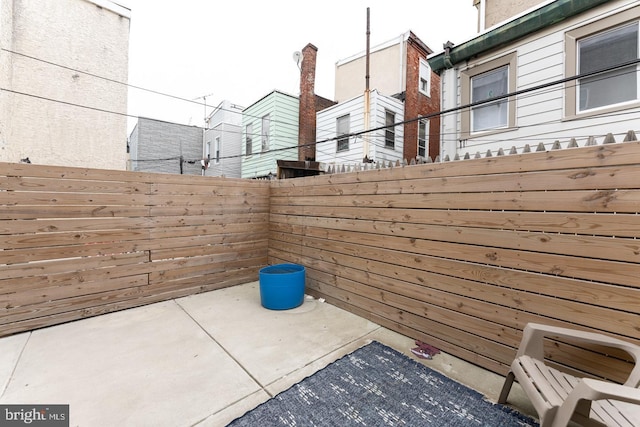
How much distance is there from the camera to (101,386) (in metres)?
2.02

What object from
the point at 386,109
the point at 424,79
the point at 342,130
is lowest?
the point at 342,130

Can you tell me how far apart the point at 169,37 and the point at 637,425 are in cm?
980

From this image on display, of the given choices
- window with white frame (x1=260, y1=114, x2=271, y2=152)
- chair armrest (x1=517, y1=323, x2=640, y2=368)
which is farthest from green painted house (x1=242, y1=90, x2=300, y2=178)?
chair armrest (x1=517, y1=323, x2=640, y2=368)

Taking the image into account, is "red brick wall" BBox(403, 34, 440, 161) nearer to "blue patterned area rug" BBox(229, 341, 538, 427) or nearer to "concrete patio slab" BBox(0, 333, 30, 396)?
"blue patterned area rug" BBox(229, 341, 538, 427)

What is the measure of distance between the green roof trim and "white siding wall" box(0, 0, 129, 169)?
7770 mm

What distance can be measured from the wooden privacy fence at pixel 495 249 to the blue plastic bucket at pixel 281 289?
536 millimetres

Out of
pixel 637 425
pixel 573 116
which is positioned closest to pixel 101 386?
pixel 637 425

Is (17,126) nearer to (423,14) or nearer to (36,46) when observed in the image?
(36,46)

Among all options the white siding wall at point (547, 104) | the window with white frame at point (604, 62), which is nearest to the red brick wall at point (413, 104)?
the white siding wall at point (547, 104)

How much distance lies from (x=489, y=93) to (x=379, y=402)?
492 cm

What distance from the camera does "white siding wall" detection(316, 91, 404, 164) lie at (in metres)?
7.60

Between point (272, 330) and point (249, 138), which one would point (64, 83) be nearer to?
point (249, 138)

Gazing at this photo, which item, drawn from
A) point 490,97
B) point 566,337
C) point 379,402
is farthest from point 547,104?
point 379,402

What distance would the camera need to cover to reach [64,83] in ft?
20.6
